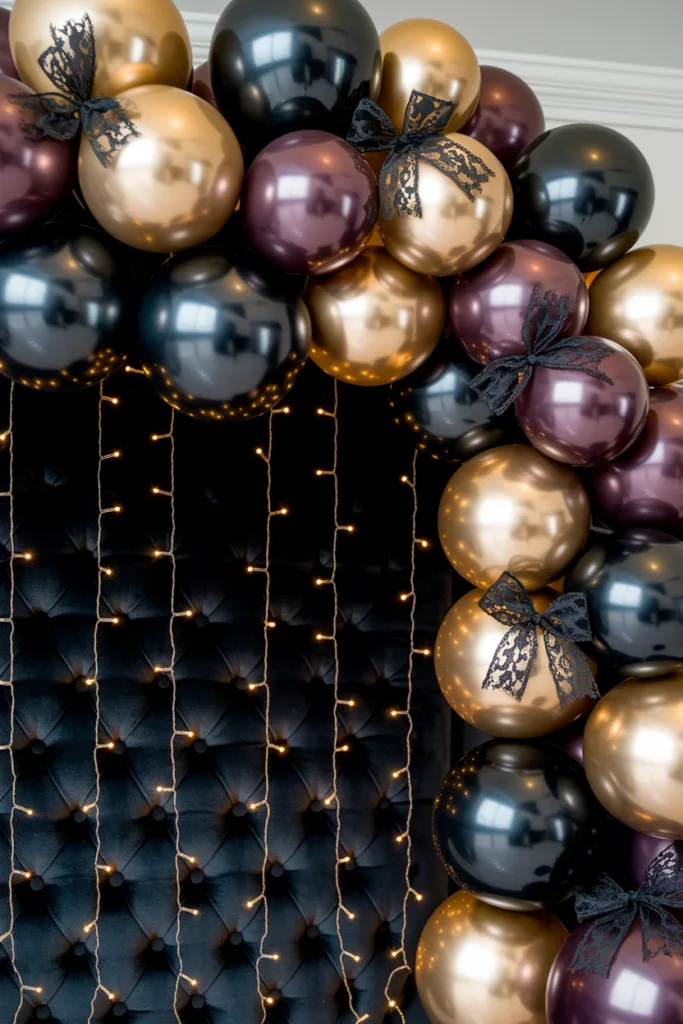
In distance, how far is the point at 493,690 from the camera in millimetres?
1096

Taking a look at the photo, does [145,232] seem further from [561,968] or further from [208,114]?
[561,968]

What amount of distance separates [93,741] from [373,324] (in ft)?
2.35

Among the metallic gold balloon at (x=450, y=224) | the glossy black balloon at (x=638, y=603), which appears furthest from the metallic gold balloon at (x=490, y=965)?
the metallic gold balloon at (x=450, y=224)

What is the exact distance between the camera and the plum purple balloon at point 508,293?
1059 mm

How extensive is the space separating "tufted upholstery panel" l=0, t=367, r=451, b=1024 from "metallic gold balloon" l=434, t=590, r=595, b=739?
0.29m

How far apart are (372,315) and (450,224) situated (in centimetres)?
13

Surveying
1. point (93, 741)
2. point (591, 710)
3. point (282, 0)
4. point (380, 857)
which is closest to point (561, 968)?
point (591, 710)

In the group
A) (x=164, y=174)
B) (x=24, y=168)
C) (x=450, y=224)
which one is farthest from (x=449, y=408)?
(x=24, y=168)

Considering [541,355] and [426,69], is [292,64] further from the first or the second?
[541,355]

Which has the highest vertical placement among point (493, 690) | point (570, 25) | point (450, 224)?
point (570, 25)

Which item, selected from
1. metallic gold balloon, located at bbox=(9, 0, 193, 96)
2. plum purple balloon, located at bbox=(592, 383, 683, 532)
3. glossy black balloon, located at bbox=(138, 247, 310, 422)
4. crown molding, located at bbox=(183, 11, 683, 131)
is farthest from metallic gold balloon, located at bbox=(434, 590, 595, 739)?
crown molding, located at bbox=(183, 11, 683, 131)

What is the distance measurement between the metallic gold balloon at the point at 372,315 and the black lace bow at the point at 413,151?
7cm

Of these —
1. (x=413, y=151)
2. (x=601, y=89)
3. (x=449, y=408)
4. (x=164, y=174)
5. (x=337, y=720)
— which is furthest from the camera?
(x=601, y=89)

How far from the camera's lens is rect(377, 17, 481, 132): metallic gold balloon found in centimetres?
106
